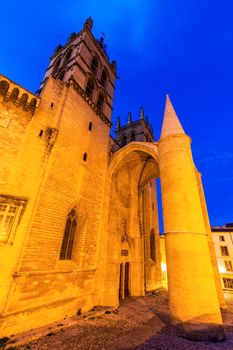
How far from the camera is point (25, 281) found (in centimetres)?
616

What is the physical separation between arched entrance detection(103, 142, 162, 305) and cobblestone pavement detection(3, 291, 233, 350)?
7.47 feet

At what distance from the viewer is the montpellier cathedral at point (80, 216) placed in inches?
243

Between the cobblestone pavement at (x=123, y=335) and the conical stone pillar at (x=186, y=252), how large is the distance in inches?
21.5

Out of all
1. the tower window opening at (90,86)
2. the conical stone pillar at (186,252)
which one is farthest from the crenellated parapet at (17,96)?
the conical stone pillar at (186,252)

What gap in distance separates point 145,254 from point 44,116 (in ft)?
42.7

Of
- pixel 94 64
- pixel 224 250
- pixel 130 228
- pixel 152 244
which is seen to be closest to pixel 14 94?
pixel 94 64

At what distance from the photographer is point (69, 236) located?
860 centimetres

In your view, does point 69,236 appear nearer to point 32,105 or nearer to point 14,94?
point 32,105

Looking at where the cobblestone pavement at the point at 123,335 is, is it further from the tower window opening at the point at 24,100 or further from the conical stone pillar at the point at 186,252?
the tower window opening at the point at 24,100

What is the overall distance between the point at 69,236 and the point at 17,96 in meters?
7.23

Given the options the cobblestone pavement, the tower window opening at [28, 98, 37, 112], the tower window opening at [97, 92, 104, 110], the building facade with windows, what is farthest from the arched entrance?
the building facade with windows

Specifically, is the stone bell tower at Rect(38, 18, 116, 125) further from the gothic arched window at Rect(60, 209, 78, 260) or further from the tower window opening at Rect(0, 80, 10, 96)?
the gothic arched window at Rect(60, 209, 78, 260)

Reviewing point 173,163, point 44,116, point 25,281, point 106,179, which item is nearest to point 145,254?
point 106,179

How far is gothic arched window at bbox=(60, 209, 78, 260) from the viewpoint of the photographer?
8207 millimetres
